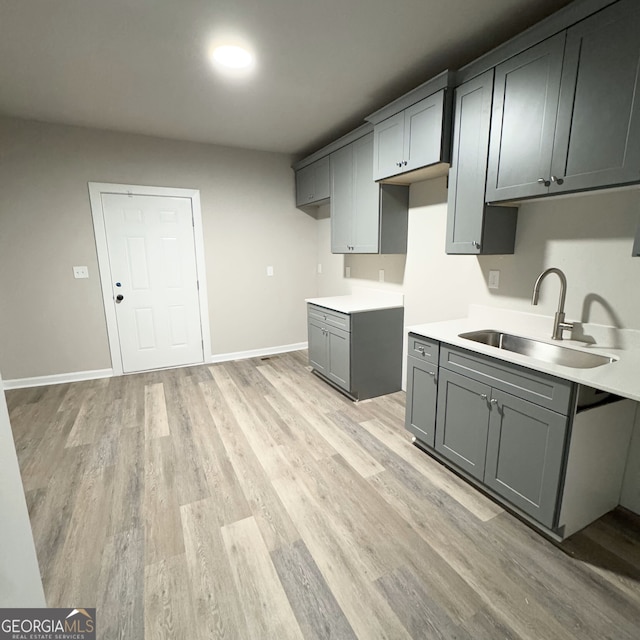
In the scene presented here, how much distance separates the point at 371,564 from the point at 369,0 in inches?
107

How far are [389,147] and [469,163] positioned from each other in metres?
0.76

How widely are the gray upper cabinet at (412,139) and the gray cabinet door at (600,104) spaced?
0.71 metres

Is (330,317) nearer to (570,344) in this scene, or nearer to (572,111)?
(570,344)

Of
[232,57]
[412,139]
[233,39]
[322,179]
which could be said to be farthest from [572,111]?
[322,179]

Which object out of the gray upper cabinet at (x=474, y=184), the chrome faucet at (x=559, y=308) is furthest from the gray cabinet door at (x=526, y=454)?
the gray upper cabinet at (x=474, y=184)

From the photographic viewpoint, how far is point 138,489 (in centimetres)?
209

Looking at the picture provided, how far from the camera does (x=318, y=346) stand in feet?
12.0

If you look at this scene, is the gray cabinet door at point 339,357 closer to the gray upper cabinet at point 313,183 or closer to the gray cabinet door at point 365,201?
the gray cabinet door at point 365,201

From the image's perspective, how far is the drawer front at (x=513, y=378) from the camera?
1.53 metres

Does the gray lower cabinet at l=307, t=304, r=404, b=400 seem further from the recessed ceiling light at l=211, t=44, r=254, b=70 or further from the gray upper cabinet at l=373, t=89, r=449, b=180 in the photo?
the recessed ceiling light at l=211, t=44, r=254, b=70

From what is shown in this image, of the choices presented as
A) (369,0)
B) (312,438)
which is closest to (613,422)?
(312,438)

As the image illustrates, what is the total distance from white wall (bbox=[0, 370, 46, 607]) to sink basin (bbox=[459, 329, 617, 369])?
2.13 meters

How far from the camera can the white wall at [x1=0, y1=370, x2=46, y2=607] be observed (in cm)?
84

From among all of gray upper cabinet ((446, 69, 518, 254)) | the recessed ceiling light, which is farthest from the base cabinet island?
the recessed ceiling light
